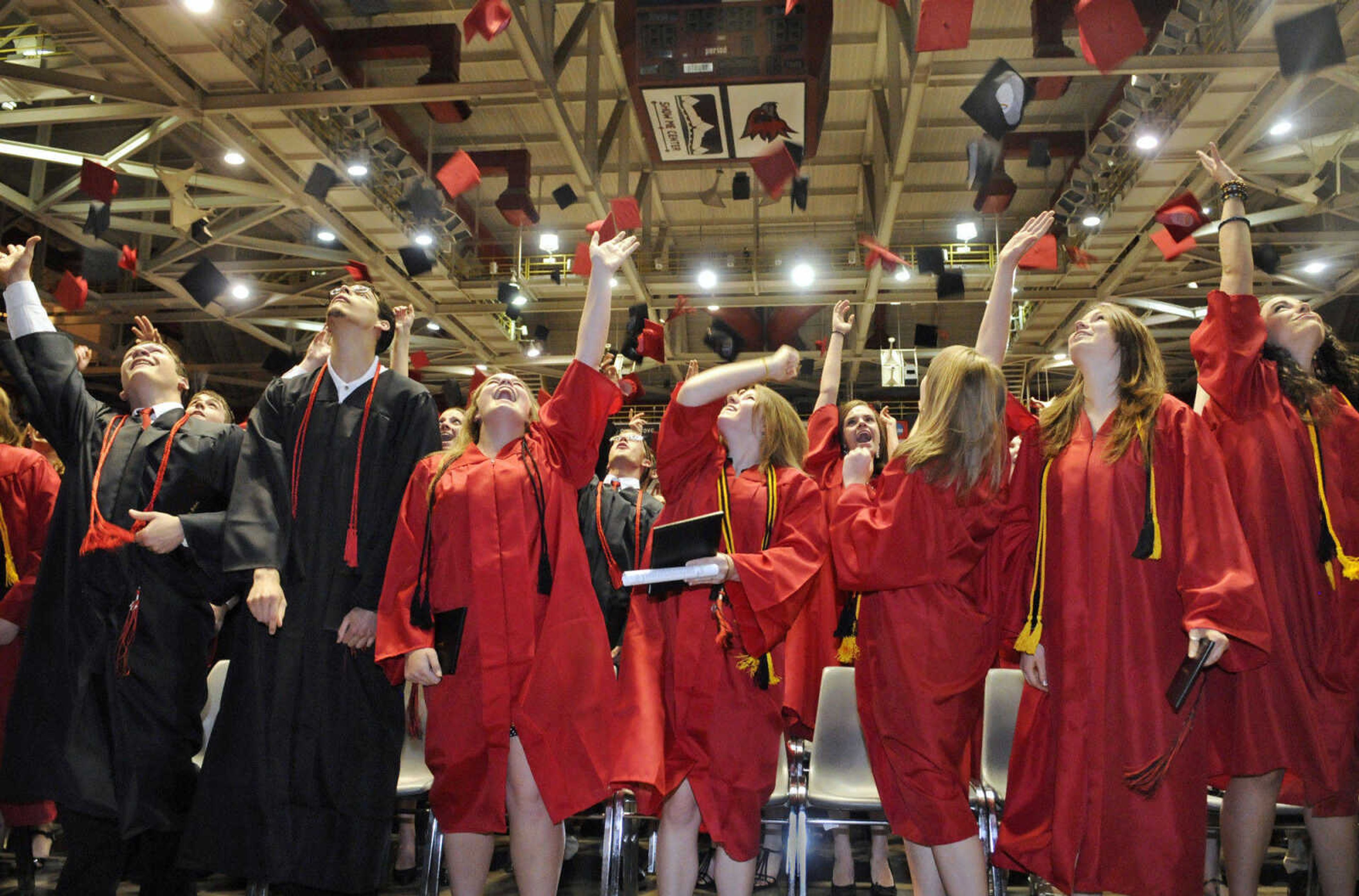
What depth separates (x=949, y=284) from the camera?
8.77 meters

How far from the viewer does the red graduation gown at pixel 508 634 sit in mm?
2855

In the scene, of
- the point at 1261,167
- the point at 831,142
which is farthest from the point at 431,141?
the point at 1261,167

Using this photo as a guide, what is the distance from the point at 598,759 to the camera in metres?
2.89

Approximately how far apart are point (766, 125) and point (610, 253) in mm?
4996

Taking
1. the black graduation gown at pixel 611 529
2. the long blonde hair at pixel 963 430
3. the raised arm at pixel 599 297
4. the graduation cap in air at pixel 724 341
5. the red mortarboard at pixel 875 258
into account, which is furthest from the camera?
the red mortarboard at pixel 875 258

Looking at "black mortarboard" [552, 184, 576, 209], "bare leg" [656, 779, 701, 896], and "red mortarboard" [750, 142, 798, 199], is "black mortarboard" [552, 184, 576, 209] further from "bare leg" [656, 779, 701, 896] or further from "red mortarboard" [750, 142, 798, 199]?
"bare leg" [656, 779, 701, 896]

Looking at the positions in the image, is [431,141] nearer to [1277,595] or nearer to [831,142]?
[831,142]

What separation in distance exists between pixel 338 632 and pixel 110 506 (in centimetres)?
92

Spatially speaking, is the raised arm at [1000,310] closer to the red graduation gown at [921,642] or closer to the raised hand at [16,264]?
the red graduation gown at [921,642]

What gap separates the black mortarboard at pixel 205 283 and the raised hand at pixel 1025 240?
212 inches

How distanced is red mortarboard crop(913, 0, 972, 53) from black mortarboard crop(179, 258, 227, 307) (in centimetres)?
475

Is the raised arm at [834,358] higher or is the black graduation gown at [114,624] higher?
the raised arm at [834,358]

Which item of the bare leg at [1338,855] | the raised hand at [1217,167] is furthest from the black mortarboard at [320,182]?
the bare leg at [1338,855]

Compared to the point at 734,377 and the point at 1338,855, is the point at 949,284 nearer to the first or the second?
the point at 734,377
